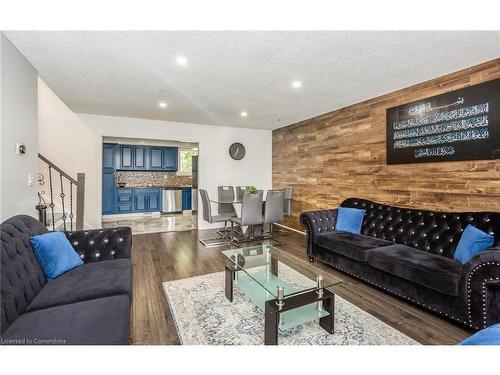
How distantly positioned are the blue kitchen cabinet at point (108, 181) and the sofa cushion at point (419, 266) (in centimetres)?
701

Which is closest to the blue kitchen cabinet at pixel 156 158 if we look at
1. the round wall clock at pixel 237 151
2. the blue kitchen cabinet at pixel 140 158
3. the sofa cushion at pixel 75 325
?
the blue kitchen cabinet at pixel 140 158

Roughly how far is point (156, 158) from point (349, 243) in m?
6.72

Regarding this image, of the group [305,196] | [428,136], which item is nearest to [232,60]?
[428,136]

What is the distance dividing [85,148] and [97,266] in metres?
3.99

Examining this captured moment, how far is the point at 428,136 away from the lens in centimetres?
314

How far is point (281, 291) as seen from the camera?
178cm

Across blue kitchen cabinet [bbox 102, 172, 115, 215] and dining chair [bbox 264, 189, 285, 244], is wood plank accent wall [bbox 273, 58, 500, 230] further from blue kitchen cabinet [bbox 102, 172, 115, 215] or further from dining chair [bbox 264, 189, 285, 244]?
blue kitchen cabinet [bbox 102, 172, 115, 215]

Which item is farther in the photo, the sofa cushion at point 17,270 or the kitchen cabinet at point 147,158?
the kitchen cabinet at point 147,158

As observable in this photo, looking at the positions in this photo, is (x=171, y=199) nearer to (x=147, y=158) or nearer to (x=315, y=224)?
(x=147, y=158)

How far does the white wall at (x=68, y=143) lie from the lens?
495 cm

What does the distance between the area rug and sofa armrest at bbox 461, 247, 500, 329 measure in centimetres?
52

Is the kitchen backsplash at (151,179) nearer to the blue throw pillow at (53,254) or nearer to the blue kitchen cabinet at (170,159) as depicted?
the blue kitchen cabinet at (170,159)

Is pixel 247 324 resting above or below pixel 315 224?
below

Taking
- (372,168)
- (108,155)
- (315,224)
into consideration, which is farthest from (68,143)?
(372,168)
